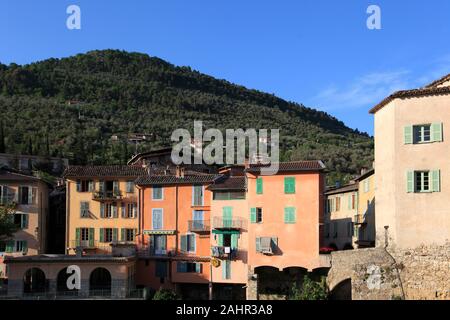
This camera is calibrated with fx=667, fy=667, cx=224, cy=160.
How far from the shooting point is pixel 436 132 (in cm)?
3734

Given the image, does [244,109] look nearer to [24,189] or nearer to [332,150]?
→ [332,150]

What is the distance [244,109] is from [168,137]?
39.2m

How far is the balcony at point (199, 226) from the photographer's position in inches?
1979

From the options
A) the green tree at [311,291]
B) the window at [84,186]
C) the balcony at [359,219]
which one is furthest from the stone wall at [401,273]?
the window at [84,186]

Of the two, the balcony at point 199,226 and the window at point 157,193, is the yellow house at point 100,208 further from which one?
the balcony at point 199,226

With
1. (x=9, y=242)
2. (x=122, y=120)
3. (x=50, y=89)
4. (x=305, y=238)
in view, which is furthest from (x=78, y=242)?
(x=50, y=89)

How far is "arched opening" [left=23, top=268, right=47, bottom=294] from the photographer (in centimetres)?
4941

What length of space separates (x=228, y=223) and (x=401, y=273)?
1462 centimetres

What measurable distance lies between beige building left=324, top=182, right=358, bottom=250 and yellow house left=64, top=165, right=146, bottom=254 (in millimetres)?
17178

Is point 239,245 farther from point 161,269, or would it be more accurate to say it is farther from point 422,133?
point 422,133

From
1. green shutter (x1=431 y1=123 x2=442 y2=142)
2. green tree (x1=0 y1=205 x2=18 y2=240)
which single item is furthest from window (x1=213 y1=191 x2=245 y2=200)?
green shutter (x1=431 y1=123 x2=442 y2=142)

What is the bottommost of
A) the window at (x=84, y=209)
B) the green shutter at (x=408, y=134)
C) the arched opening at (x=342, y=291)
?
the arched opening at (x=342, y=291)

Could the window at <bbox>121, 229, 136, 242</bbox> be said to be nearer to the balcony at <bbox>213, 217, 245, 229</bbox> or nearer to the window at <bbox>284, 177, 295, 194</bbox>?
the balcony at <bbox>213, 217, 245, 229</bbox>

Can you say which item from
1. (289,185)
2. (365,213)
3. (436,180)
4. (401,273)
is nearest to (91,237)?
(289,185)
